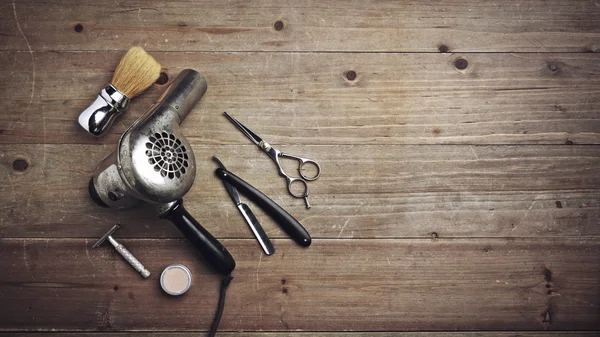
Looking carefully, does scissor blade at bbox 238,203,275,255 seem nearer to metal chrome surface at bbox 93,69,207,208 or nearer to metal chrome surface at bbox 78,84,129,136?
metal chrome surface at bbox 93,69,207,208

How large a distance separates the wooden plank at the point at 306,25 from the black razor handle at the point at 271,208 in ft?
1.15

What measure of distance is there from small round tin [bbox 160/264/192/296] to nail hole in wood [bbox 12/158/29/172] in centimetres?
45

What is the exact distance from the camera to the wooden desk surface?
3.95 ft

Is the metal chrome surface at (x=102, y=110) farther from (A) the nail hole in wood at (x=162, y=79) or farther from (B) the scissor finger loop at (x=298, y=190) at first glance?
(B) the scissor finger loop at (x=298, y=190)

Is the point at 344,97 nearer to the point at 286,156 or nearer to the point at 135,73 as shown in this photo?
the point at 286,156

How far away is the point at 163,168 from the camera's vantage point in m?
1.02

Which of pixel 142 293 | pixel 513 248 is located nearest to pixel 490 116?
pixel 513 248

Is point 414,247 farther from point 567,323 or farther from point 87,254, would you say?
point 87,254

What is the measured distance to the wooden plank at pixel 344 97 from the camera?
1.23 m

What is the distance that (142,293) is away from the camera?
120 centimetres

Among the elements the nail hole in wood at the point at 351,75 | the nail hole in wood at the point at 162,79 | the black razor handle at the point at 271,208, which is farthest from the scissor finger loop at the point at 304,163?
the nail hole in wood at the point at 162,79

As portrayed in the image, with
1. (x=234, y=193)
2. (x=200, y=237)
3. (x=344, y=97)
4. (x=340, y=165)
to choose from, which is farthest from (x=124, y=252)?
(x=344, y=97)

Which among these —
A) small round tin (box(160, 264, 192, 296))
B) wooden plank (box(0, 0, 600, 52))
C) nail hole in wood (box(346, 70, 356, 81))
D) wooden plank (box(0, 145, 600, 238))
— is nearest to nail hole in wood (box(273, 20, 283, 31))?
wooden plank (box(0, 0, 600, 52))

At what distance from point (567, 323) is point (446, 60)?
770 millimetres
